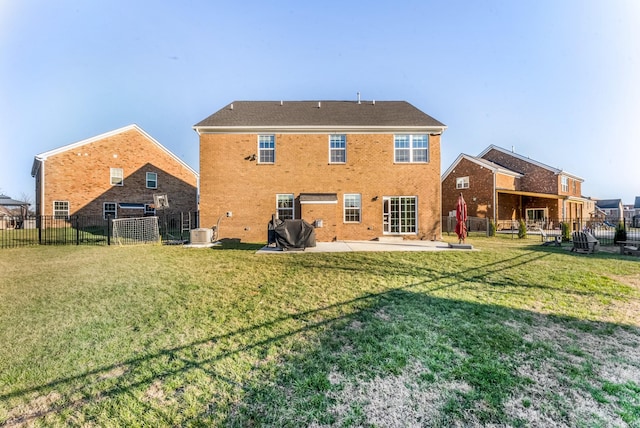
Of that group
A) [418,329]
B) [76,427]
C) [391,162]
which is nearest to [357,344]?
[418,329]

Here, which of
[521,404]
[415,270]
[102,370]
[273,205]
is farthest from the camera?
[273,205]

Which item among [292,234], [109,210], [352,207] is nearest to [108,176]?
[109,210]

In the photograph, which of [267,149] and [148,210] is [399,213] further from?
[148,210]

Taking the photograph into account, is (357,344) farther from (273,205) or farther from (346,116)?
(346,116)

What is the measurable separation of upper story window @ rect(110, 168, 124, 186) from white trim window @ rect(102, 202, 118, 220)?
6.09ft

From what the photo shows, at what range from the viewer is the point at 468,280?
7555 mm

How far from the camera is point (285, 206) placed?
16.4 metres

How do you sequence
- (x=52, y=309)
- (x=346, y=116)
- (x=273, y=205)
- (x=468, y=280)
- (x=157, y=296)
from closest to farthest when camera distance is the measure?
(x=52, y=309) < (x=157, y=296) < (x=468, y=280) < (x=273, y=205) < (x=346, y=116)

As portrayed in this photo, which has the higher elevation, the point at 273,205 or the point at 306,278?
the point at 273,205

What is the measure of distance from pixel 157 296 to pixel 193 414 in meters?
4.31

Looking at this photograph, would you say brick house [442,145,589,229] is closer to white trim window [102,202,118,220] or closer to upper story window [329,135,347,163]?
upper story window [329,135,347,163]

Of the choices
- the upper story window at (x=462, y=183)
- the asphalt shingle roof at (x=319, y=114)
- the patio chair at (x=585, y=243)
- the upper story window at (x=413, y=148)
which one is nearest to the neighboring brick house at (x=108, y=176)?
the asphalt shingle roof at (x=319, y=114)

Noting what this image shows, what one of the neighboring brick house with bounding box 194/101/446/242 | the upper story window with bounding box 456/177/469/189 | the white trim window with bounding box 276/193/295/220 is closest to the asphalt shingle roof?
the neighboring brick house with bounding box 194/101/446/242

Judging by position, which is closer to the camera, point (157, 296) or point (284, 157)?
point (157, 296)
